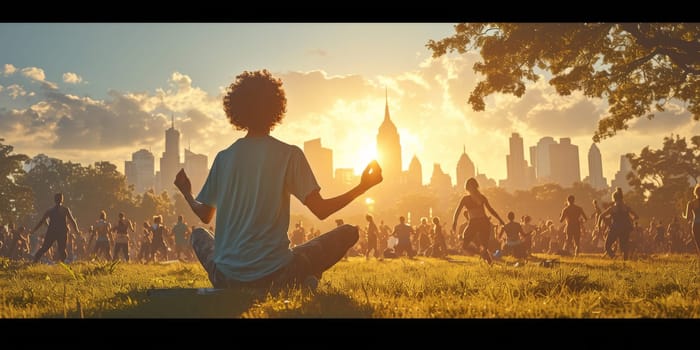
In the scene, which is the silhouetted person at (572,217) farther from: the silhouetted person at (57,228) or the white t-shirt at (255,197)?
the white t-shirt at (255,197)

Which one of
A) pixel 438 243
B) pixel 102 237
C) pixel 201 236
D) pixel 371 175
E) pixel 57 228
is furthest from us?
pixel 438 243

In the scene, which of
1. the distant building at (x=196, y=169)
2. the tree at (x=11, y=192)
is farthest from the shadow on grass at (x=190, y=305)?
the distant building at (x=196, y=169)

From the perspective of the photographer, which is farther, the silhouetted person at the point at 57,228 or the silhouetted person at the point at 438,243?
the silhouetted person at the point at 438,243

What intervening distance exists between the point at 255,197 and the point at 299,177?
1.26ft

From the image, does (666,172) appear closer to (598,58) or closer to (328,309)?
(598,58)

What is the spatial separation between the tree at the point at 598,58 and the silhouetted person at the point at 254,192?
36.2 ft

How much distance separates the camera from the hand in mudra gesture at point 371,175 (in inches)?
166

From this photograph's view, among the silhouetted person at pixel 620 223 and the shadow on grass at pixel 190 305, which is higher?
the silhouetted person at pixel 620 223

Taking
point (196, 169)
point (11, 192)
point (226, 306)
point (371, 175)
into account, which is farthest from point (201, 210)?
point (196, 169)

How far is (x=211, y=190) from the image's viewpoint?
5.00m

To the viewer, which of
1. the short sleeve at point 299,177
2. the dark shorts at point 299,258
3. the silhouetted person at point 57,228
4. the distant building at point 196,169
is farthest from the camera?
the distant building at point 196,169

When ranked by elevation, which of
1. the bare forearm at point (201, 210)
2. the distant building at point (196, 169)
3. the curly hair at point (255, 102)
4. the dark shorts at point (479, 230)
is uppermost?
the distant building at point (196, 169)
